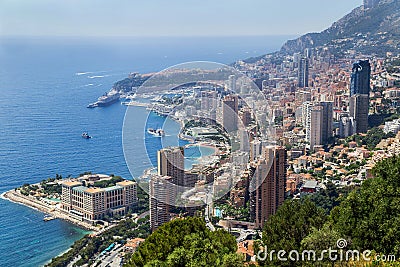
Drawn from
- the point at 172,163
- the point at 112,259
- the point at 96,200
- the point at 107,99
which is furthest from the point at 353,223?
the point at 107,99

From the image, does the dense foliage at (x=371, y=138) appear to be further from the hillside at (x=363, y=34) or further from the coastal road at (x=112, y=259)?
the hillside at (x=363, y=34)

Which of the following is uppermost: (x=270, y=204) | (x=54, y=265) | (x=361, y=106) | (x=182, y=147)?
(x=182, y=147)

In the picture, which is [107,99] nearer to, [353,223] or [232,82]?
[232,82]

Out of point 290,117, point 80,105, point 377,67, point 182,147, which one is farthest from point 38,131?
point 182,147

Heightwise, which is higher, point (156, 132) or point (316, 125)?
point (156, 132)

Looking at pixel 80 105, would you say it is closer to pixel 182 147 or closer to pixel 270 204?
pixel 270 204

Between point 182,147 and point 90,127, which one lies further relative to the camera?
point 90,127

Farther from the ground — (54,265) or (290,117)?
(290,117)
